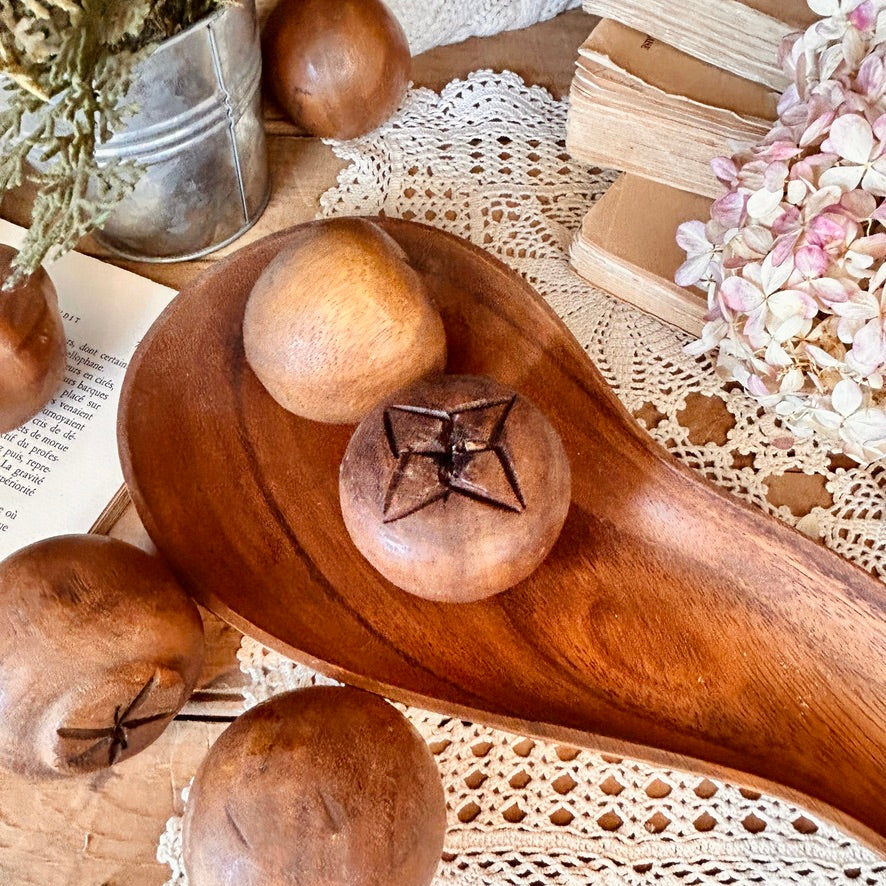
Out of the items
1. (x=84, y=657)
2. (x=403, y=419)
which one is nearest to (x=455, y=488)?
(x=403, y=419)

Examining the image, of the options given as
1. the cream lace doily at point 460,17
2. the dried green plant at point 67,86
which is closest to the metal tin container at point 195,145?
the dried green plant at point 67,86

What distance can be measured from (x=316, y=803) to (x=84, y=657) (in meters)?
0.11

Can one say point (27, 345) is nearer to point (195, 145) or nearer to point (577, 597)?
point (195, 145)

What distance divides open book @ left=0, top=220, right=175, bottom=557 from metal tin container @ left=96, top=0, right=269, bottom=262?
1.2 inches

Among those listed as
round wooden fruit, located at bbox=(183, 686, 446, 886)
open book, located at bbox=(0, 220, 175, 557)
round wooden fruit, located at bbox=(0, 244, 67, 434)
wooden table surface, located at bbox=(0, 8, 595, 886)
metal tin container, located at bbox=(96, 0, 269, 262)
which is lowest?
wooden table surface, located at bbox=(0, 8, 595, 886)

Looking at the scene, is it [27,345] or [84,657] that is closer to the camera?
[84,657]

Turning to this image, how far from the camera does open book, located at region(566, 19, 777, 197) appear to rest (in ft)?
1.73

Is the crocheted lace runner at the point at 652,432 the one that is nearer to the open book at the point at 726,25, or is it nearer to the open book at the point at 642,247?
the open book at the point at 642,247

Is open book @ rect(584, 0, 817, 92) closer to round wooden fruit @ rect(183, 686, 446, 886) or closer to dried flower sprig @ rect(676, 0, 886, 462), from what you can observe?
dried flower sprig @ rect(676, 0, 886, 462)

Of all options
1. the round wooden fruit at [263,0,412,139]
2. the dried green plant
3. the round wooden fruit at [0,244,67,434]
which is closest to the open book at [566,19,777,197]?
the round wooden fruit at [263,0,412,139]

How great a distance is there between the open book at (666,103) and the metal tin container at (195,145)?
20cm

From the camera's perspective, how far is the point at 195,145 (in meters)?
0.52

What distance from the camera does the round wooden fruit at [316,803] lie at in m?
0.36

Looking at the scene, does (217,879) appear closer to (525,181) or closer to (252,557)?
(252,557)
